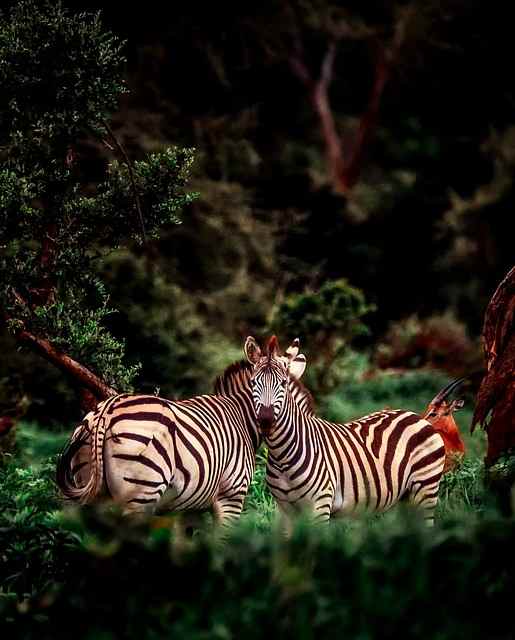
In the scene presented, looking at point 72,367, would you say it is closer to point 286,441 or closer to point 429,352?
point 286,441

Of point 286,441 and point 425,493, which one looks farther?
point 425,493

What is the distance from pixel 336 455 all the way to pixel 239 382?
0.92m

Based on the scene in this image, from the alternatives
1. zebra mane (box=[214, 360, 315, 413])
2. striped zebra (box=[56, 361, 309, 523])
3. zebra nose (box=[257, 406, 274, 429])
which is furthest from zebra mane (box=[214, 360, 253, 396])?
zebra nose (box=[257, 406, 274, 429])

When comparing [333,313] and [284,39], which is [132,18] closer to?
[333,313]

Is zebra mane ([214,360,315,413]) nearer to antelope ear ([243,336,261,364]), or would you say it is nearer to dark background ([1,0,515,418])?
antelope ear ([243,336,261,364])

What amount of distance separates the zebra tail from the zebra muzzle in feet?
3.18

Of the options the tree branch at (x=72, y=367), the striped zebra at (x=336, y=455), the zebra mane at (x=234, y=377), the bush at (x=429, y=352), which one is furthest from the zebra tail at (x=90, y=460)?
the bush at (x=429, y=352)

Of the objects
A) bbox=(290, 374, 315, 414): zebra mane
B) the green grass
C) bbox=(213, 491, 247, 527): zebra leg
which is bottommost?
the green grass

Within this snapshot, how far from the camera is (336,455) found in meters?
8.05

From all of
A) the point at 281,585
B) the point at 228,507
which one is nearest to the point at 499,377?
the point at 228,507

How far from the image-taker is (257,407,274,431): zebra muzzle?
300 inches

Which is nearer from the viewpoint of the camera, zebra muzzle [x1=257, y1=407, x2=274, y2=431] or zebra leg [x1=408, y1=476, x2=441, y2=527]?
zebra muzzle [x1=257, y1=407, x2=274, y2=431]

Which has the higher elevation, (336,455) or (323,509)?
(336,455)

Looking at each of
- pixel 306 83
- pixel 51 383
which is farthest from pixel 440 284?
pixel 51 383
